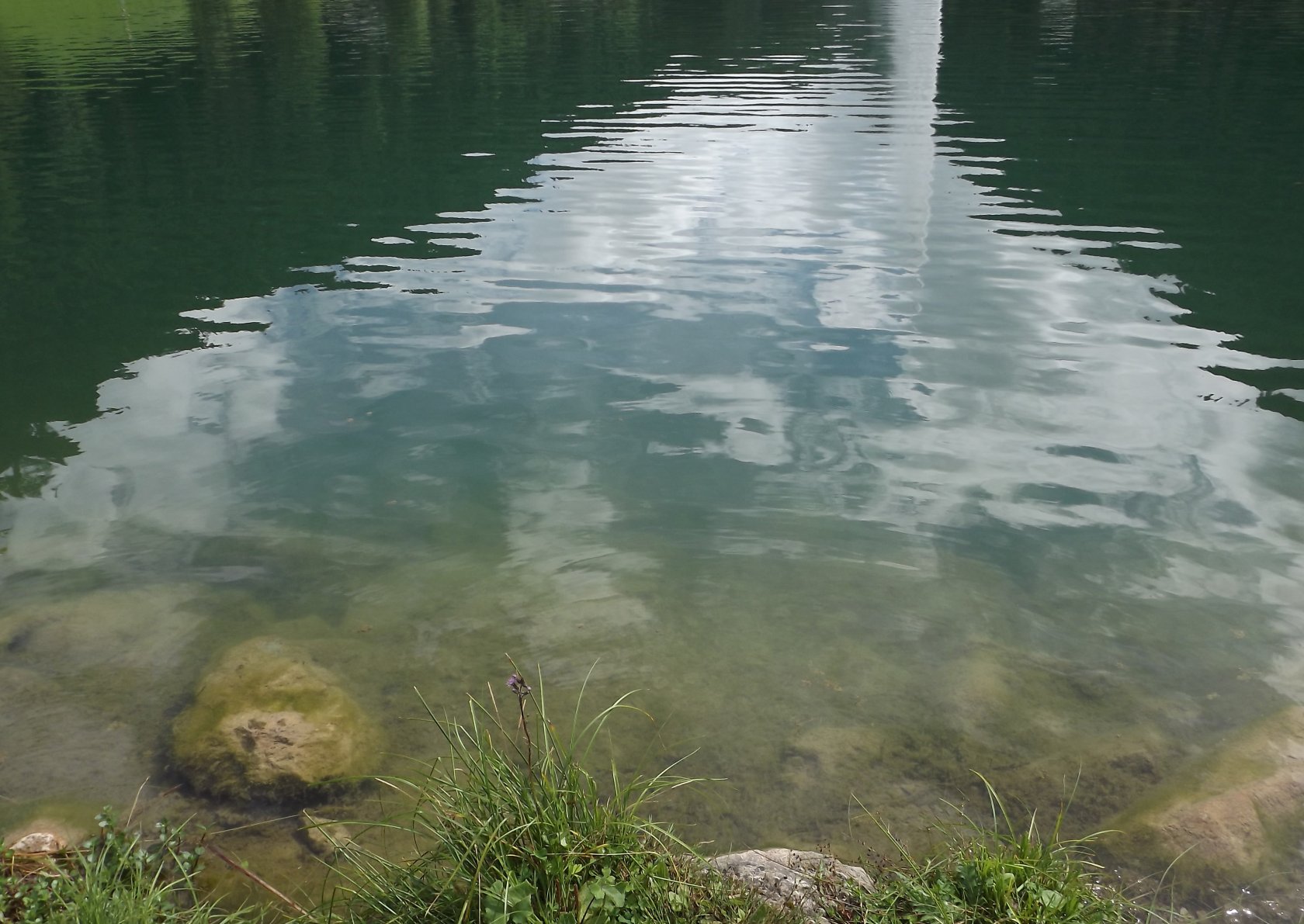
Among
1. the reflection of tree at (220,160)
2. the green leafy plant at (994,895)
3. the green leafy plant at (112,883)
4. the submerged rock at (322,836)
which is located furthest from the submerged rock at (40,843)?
the reflection of tree at (220,160)

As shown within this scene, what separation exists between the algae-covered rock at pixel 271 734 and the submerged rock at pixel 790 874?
1.85m

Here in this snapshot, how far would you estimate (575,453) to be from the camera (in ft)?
26.7

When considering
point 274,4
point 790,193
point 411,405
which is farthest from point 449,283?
point 274,4

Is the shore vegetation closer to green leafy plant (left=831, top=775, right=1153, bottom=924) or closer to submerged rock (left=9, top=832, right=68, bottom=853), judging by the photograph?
green leafy plant (left=831, top=775, right=1153, bottom=924)

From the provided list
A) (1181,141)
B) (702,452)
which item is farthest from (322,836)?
(1181,141)

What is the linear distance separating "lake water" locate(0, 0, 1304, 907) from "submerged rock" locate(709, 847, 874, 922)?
53 centimetres

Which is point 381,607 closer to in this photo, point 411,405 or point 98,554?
point 98,554

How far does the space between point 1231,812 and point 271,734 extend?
14.3 ft

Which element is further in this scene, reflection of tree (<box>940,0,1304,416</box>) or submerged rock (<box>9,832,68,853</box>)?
reflection of tree (<box>940,0,1304,416</box>)

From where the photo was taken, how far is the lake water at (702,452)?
17.6ft

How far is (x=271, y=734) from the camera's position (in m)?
5.00

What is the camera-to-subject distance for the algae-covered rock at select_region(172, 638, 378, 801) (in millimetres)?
4801

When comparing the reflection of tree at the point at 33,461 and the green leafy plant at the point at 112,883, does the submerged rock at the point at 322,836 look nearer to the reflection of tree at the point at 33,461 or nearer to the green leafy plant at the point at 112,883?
the green leafy plant at the point at 112,883

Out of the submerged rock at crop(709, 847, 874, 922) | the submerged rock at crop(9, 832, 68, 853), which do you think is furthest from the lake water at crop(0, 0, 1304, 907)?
the submerged rock at crop(709, 847, 874, 922)
